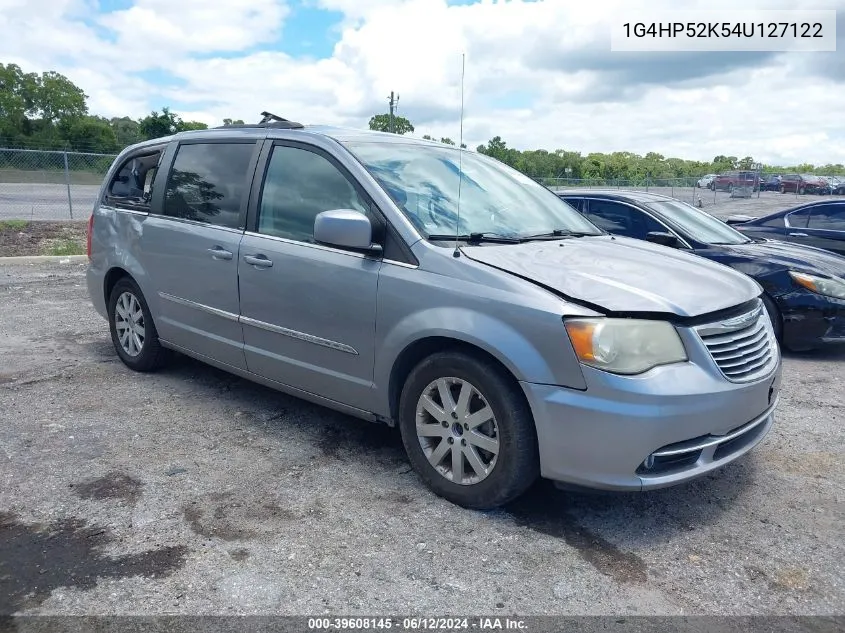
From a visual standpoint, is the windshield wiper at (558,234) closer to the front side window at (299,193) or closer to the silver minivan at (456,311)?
the silver minivan at (456,311)

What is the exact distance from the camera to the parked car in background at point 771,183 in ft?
118

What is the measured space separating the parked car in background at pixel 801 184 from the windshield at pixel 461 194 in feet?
120

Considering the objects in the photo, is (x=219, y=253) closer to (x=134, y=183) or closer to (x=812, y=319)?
(x=134, y=183)

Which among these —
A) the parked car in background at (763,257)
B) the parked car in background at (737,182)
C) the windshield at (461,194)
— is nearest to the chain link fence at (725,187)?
the parked car in background at (737,182)

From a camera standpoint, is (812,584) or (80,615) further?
(812,584)

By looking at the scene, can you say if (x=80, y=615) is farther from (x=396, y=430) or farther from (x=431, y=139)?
(x=431, y=139)

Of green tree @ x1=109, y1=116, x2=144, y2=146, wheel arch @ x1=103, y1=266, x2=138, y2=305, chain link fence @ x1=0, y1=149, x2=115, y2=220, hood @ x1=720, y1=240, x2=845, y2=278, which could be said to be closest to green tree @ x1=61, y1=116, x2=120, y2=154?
green tree @ x1=109, y1=116, x2=144, y2=146

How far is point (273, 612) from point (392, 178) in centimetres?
224

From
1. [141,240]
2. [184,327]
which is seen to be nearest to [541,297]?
[184,327]

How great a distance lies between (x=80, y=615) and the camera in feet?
8.64

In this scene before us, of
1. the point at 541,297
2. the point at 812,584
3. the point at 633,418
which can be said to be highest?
the point at 541,297

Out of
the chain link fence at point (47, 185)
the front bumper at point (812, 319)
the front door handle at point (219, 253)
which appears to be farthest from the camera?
the chain link fence at point (47, 185)

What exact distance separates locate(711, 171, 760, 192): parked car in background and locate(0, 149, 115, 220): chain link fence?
2430 cm

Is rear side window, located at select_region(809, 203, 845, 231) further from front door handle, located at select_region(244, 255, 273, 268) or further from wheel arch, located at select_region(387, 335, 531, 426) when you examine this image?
front door handle, located at select_region(244, 255, 273, 268)
